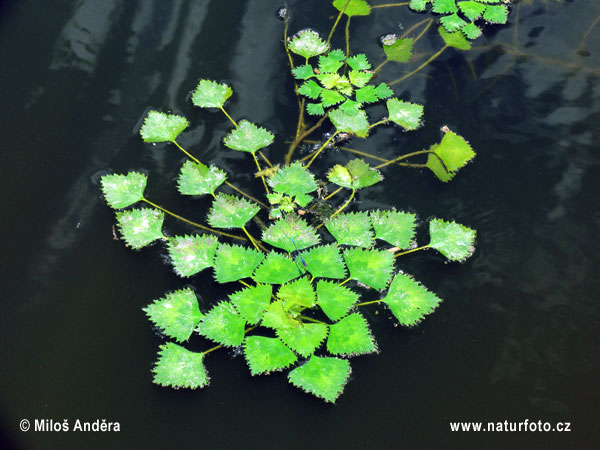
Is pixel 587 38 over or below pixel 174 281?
over

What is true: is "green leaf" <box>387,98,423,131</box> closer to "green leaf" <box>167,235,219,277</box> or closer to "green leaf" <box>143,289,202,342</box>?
"green leaf" <box>167,235,219,277</box>

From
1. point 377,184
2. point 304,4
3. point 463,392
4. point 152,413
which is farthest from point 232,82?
point 463,392

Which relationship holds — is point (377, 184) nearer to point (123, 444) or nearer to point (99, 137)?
point (99, 137)

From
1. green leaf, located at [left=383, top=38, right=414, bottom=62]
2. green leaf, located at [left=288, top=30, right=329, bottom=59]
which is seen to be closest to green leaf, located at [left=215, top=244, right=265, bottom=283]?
green leaf, located at [left=288, top=30, right=329, bottom=59]

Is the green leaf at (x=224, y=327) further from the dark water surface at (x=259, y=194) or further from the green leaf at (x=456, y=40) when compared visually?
the green leaf at (x=456, y=40)

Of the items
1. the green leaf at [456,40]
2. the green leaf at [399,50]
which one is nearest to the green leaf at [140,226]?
the green leaf at [399,50]

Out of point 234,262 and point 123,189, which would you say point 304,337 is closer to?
point 234,262

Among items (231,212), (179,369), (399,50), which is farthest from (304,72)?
(179,369)
